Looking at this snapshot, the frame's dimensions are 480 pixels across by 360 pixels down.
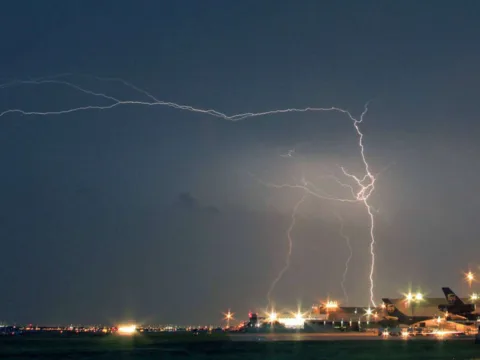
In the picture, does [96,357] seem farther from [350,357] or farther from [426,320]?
[426,320]

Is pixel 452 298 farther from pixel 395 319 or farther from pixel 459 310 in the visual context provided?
pixel 395 319

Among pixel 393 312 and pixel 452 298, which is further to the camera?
pixel 393 312

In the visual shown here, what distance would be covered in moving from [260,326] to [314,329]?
64.6ft

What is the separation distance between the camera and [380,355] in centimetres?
6931

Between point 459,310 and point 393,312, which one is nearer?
point 459,310

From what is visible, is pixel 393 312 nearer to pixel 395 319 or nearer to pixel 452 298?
pixel 395 319

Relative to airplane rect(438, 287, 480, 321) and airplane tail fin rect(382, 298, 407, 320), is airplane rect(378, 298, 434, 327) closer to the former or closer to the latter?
airplane tail fin rect(382, 298, 407, 320)

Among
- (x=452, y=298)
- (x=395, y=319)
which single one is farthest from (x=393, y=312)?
(x=452, y=298)

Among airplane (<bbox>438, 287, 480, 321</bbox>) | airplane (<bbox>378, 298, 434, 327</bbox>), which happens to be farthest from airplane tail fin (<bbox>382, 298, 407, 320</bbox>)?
airplane (<bbox>438, 287, 480, 321</bbox>)

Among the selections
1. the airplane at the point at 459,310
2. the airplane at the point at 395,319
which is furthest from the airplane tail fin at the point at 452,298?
the airplane at the point at 395,319

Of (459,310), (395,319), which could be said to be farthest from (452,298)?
(395,319)

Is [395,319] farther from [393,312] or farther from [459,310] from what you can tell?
[459,310]

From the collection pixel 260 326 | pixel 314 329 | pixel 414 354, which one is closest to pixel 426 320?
pixel 314 329

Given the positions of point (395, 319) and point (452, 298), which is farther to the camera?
point (395, 319)
